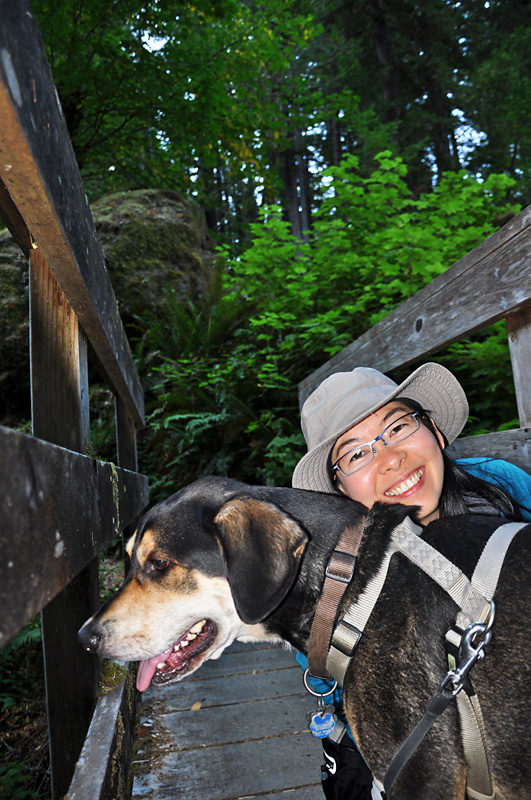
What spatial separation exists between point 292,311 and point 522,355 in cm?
484

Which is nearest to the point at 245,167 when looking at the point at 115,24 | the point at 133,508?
the point at 115,24

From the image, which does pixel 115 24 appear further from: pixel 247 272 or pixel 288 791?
pixel 288 791

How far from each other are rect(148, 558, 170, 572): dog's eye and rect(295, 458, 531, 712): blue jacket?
748 mm

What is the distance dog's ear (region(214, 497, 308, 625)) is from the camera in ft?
5.84

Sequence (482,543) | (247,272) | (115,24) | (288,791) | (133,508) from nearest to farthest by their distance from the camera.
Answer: (482,543)
(288,791)
(133,508)
(247,272)
(115,24)

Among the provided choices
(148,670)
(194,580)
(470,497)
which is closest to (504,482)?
(470,497)

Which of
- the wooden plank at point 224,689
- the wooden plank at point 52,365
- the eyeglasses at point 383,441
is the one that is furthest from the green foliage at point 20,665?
the eyeglasses at point 383,441

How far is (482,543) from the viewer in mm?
1833

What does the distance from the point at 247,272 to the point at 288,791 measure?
6.02 metres

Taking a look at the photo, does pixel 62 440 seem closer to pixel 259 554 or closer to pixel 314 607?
pixel 259 554

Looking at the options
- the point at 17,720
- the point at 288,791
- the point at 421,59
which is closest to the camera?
the point at 288,791

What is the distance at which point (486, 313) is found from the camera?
2.42 metres

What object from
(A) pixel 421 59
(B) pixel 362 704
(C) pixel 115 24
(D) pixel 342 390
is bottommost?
(B) pixel 362 704

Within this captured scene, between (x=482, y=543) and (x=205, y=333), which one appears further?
(x=205, y=333)
